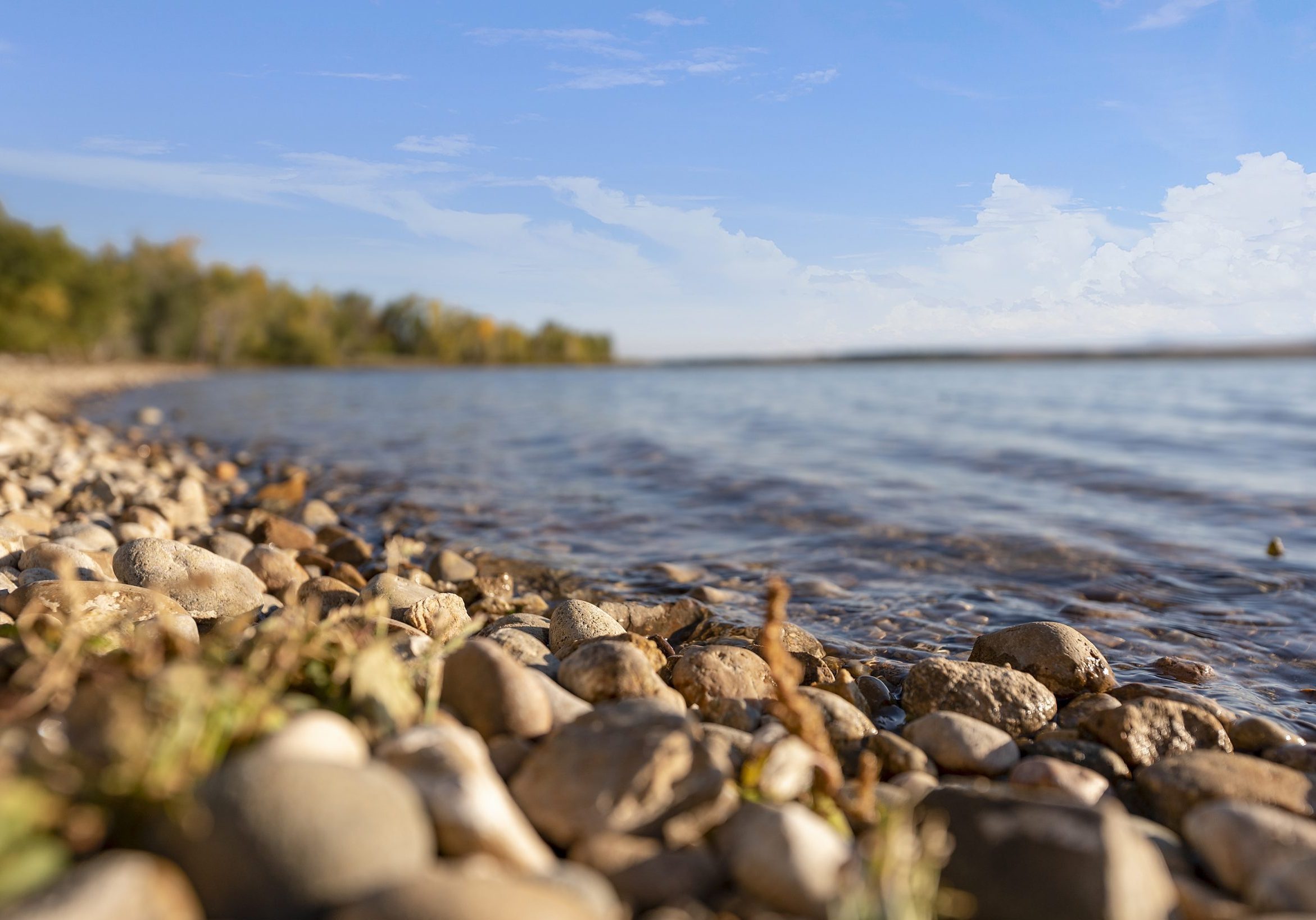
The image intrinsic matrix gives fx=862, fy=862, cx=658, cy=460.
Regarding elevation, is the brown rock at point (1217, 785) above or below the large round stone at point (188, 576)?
below

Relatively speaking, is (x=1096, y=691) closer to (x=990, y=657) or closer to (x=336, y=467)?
(x=990, y=657)

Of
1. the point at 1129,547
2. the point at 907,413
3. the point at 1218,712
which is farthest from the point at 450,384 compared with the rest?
the point at 1218,712

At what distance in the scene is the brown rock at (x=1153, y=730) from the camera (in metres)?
3.47

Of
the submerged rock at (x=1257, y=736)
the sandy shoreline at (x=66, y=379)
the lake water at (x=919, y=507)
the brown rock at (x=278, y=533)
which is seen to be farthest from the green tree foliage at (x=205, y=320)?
the submerged rock at (x=1257, y=736)

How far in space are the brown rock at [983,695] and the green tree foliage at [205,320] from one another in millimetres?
57122

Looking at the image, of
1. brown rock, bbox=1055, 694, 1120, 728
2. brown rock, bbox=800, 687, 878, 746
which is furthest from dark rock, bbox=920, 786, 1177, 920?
brown rock, bbox=1055, 694, 1120, 728

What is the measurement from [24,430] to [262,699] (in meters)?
13.2

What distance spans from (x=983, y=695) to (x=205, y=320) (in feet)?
268

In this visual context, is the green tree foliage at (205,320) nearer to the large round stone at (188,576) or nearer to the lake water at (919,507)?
the lake water at (919,507)

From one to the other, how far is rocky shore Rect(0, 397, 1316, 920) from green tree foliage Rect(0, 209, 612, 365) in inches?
2224

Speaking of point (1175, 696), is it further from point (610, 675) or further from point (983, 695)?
point (610, 675)

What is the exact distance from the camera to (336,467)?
41.8 feet

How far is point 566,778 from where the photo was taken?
7.60ft

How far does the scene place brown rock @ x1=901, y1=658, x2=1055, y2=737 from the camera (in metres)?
3.72
